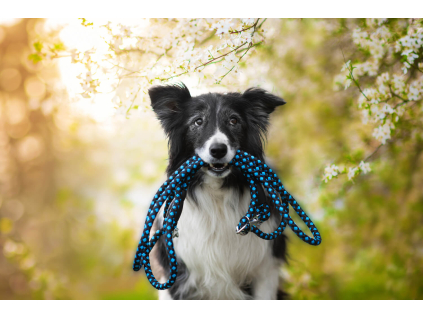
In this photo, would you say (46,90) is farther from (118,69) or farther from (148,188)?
(148,188)

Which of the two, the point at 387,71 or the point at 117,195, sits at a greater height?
the point at 387,71

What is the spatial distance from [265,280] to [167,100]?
132cm

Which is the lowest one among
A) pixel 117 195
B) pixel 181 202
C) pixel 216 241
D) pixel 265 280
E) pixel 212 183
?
pixel 265 280

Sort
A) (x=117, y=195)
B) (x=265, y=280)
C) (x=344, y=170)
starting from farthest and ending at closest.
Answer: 1. (x=117, y=195)
2. (x=344, y=170)
3. (x=265, y=280)

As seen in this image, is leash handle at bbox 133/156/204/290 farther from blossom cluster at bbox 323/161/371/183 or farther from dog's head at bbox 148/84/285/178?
blossom cluster at bbox 323/161/371/183

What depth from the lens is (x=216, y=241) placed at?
205cm

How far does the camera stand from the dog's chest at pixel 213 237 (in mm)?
2041

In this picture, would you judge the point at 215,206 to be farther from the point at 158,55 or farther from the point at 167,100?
the point at 158,55

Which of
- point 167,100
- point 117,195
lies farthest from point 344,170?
point 117,195

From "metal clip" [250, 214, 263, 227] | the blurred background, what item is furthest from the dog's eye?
"metal clip" [250, 214, 263, 227]

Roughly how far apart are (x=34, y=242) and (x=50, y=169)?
2.15 feet

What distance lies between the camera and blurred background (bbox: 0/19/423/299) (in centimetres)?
267
